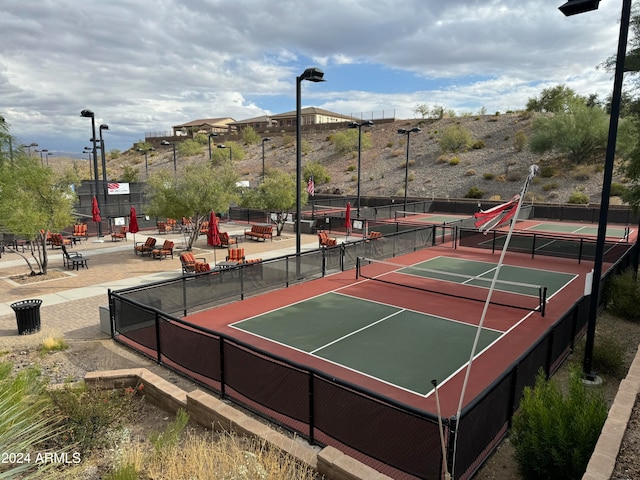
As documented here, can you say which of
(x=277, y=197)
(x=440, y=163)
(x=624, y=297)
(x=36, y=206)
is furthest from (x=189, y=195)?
(x=440, y=163)

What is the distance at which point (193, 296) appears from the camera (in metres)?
14.2

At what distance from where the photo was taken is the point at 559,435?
19.3 ft

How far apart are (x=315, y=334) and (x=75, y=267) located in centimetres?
1424

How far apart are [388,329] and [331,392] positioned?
639 centimetres

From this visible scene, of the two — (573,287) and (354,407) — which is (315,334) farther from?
(573,287)

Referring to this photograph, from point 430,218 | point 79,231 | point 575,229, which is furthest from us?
point 430,218

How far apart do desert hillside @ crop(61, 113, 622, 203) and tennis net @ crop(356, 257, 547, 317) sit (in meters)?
41.1

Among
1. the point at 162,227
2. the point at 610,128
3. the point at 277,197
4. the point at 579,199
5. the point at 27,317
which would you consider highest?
the point at 610,128

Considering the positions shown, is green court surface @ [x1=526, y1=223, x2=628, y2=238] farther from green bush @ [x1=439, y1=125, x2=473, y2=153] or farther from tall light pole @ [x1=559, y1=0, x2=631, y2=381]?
green bush @ [x1=439, y1=125, x2=473, y2=153]

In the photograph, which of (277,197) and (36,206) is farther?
(277,197)

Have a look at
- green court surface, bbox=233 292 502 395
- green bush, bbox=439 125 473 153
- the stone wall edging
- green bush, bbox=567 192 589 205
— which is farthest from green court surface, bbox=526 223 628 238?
green bush, bbox=439 125 473 153

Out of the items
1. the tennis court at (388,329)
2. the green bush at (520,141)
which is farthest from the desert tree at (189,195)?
the green bush at (520,141)

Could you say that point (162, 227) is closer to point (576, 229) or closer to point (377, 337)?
point (377, 337)

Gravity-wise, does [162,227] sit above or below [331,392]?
above
